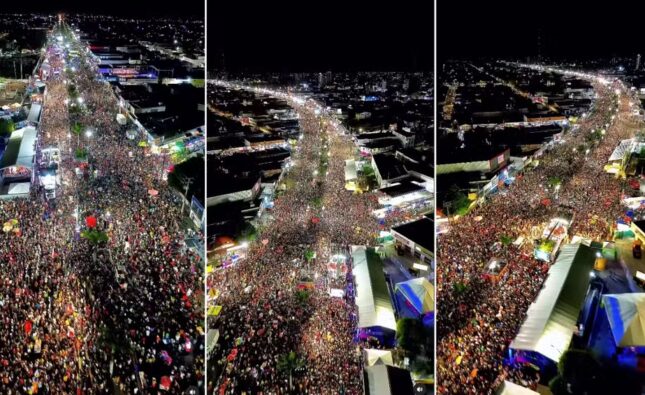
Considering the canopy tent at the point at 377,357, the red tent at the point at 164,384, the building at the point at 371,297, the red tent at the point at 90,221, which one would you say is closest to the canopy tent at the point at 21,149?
the red tent at the point at 90,221

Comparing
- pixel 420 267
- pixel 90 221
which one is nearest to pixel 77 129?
pixel 90 221

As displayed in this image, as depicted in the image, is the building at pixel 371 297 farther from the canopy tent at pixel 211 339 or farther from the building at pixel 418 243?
the canopy tent at pixel 211 339

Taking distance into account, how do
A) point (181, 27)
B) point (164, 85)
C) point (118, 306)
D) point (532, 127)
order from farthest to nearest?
point (532, 127) → point (164, 85) → point (181, 27) → point (118, 306)

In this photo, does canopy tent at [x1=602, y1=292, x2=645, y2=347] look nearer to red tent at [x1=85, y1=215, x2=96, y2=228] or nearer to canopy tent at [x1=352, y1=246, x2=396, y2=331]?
canopy tent at [x1=352, y1=246, x2=396, y2=331]

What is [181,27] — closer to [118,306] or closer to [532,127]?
[118,306]

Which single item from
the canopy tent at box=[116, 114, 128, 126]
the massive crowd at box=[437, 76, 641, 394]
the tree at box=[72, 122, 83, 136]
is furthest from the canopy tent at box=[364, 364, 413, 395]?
the canopy tent at box=[116, 114, 128, 126]

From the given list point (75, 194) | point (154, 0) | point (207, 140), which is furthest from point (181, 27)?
point (75, 194)
